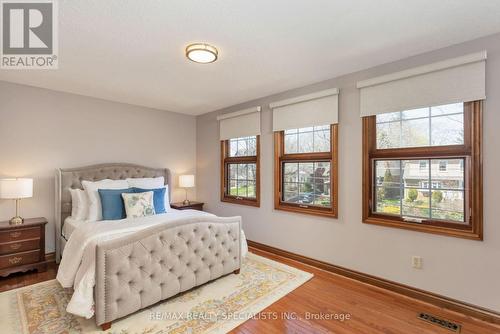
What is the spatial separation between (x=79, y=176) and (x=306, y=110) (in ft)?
10.7

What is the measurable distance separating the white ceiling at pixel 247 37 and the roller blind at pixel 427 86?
20 cm

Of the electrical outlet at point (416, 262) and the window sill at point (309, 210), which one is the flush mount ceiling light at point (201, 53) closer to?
the window sill at point (309, 210)

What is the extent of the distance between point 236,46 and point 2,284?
3532 mm

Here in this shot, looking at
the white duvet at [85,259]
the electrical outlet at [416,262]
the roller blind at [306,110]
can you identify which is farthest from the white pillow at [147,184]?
the electrical outlet at [416,262]

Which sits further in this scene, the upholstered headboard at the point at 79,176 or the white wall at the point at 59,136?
the upholstered headboard at the point at 79,176

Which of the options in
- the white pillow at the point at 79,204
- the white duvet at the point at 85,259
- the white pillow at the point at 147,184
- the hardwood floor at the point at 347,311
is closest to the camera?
the white duvet at the point at 85,259

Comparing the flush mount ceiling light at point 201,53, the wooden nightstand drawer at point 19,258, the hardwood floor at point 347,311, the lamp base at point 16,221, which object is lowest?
the hardwood floor at point 347,311

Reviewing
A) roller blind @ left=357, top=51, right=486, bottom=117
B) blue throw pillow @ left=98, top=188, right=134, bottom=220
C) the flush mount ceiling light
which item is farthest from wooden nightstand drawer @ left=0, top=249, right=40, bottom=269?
roller blind @ left=357, top=51, right=486, bottom=117

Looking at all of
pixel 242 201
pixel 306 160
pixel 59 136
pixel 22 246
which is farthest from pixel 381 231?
pixel 59 136

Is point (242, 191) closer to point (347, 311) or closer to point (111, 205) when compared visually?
point (111, 205)

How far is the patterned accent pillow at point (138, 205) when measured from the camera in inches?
121

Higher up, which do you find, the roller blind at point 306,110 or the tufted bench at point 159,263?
the roller blind at point 306,110

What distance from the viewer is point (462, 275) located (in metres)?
2.18

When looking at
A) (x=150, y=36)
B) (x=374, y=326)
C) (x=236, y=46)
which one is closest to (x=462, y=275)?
(x=374, y=326)
